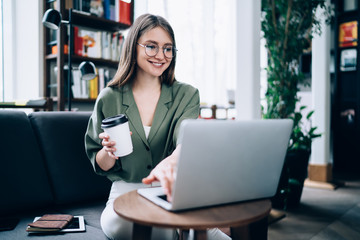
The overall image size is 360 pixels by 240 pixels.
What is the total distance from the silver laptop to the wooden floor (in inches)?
58.2

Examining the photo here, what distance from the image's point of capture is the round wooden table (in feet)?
2.31

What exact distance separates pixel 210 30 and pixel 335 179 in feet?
8.66

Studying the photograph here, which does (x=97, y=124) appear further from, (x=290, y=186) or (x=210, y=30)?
(x=210, y=30)

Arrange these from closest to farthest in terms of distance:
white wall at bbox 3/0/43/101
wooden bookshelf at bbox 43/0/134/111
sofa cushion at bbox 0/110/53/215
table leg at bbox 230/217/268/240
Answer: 1. table leg at bbox 230/217/268/240
2. sofa cushion at bbox 0/110/53/215
3. wooden bookshelf at bbox 43/0/134/111
4. white wall at bbox 3/0/43/101

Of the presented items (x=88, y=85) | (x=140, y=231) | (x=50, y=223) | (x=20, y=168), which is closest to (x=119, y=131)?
(x=140, y=231)

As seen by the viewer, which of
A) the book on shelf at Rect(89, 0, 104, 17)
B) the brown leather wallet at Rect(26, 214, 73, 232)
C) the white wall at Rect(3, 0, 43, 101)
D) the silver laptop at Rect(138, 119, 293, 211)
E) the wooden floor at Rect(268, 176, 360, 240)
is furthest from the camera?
the book on shelf at Rect(89, 0, 104, 17)

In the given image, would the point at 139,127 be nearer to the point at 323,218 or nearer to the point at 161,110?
the point at 161,110

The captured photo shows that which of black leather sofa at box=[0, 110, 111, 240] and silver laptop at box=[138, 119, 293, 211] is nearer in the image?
silver laptop at box=[138, 119, 293, 211]

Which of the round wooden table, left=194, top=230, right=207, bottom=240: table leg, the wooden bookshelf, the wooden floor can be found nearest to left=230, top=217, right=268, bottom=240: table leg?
the round wooden table

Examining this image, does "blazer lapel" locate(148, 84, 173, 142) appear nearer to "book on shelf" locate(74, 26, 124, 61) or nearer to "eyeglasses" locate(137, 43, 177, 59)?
"eyeglasses" locate(137, 43, 177, 59)

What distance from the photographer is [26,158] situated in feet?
4.98

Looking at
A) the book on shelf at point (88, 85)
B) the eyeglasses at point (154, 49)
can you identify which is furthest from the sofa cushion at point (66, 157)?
the book on shelf at point (88, 85)

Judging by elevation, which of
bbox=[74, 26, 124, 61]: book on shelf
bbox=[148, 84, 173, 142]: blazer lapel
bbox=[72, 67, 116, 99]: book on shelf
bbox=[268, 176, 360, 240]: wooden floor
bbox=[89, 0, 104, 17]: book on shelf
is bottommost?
bbox=[268, 176, 360, 240]: wooden floor

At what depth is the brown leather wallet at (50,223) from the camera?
1.23 m
